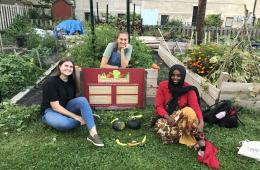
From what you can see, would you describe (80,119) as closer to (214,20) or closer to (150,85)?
(150,85)

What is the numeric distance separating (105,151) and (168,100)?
119 cm

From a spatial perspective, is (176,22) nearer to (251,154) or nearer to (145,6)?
(145,6)

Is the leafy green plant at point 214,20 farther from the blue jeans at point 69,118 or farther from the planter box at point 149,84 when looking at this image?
the blue jeans at point 69,118

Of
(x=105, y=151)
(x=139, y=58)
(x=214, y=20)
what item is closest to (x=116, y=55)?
(x=139, y=58)

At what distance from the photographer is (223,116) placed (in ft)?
15.4

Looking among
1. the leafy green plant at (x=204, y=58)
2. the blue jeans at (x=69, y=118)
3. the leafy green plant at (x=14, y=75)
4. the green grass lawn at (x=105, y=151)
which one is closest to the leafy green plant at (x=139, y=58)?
the leafy green plant at (x=204, y=58)

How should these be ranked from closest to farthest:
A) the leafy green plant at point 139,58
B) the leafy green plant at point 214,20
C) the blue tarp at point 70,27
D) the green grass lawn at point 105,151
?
the green grass lawn at point 105,151 < the leafy green plant at point 139,58 < the blue tarp at point 70,27 < the leafy green plant at point 214,20

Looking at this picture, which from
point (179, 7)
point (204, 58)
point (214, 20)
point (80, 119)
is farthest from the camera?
point (179, 7)

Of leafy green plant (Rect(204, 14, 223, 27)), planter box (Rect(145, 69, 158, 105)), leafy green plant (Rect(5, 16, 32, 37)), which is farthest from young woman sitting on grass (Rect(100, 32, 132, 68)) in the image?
leafy green plant (Rect(204, 14, 223, 27))

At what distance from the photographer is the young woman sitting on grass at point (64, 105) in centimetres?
412

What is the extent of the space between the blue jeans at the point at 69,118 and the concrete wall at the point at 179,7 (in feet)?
54.2

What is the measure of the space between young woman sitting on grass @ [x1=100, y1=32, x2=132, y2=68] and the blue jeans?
3.95 feet

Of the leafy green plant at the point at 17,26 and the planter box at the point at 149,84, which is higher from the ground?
the leafy green plant at the point at 17,26

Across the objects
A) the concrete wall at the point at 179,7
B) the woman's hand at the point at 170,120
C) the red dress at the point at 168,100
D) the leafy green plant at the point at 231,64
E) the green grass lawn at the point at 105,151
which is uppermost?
the concrete wall at the point at 179,7
